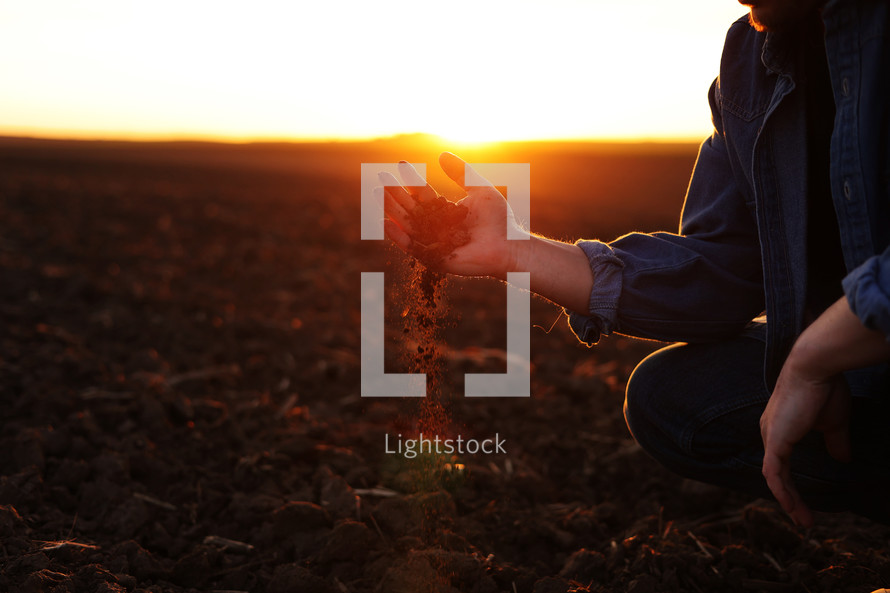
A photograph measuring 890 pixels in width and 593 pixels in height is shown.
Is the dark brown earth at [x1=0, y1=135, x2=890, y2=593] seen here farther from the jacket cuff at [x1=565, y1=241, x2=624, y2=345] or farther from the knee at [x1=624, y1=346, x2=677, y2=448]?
the jacket cuff at [x1=565, y1=241, x2=624, y2=345]

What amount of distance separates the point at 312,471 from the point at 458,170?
1.33 metres

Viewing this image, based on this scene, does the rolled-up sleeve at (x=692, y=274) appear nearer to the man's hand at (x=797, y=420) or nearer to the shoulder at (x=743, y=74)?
the shoulder at (x=743, y=74)

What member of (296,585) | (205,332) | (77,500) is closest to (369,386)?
(205,332)

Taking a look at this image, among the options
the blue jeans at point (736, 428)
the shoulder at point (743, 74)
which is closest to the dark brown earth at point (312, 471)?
the blue jeans at point (736, 428)

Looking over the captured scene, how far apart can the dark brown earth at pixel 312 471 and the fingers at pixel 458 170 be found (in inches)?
14.5

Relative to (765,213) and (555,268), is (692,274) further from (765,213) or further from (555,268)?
(555,268)

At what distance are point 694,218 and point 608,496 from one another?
1135 millimetres

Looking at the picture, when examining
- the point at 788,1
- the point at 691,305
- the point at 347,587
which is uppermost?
the point at 788,1

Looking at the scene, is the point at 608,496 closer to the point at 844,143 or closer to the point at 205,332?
the point at 844,143

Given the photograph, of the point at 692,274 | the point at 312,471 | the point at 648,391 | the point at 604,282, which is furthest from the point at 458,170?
the point at 312,471

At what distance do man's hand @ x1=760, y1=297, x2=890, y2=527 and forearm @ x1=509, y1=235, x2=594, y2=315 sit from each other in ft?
1.50

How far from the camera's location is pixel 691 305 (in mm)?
1702

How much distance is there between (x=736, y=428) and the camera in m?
1.73

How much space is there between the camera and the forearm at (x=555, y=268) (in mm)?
1641
